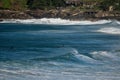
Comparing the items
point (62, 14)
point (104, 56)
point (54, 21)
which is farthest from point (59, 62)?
point (62, 14)

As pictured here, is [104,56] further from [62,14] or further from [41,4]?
[41,4]

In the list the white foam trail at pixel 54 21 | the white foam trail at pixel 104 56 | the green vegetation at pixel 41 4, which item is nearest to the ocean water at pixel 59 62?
the white foam trail at pixel 104 56

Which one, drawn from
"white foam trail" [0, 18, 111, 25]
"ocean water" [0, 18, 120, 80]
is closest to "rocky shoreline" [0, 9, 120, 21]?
"white foam trail" [0, 18, 111, 25]

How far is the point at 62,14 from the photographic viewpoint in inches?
2854

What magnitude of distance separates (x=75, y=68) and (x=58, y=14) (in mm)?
50516

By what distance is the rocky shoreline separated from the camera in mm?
68688

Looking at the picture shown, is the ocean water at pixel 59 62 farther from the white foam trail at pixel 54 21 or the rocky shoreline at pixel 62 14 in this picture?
the rocky shoreline at pixel 62 14

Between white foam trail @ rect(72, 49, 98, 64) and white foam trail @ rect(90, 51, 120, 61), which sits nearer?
white foam trail @ rect(72, 49, 98, 64)

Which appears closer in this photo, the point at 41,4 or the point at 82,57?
the point at 82,57

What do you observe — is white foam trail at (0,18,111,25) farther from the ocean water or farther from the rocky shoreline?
the ocean water

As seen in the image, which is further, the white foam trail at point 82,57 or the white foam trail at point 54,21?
the white foam trail at point 54,21

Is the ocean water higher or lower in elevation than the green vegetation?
higher

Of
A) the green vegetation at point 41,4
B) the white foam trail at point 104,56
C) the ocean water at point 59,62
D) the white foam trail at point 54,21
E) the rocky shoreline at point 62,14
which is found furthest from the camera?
the green vegetation at point 41,4

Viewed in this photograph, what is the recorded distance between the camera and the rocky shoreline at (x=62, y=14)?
225 feet
